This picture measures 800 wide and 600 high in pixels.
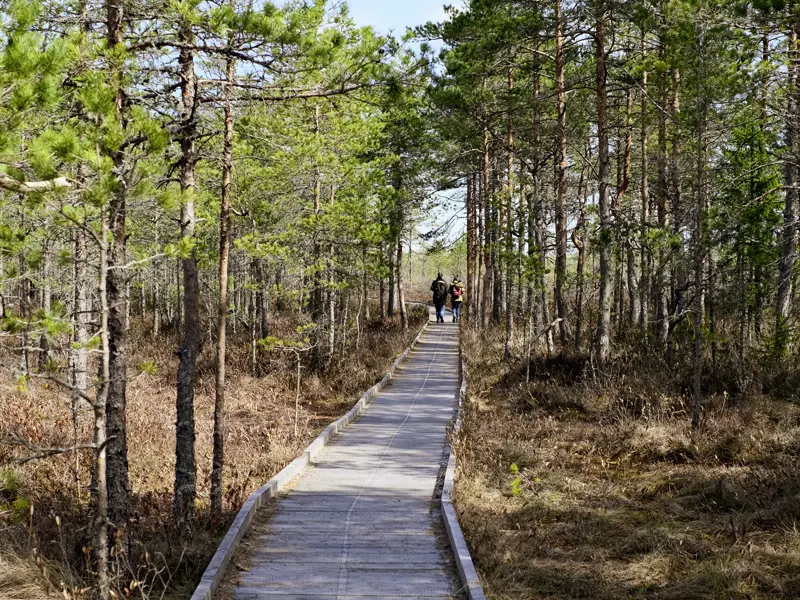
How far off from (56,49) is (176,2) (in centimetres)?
155

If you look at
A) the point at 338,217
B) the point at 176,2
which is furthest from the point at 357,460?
the point at 338,217

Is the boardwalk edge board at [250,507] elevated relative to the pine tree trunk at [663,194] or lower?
lower

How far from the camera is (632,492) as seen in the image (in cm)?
957

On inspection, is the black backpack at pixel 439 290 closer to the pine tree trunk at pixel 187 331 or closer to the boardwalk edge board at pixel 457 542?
the boardwalk edge board at pixel 457 542

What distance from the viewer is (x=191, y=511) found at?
852cm

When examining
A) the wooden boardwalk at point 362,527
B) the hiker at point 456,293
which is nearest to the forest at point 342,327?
the wooden boardwalk at point 362,527

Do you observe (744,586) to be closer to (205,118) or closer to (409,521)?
(409,521)

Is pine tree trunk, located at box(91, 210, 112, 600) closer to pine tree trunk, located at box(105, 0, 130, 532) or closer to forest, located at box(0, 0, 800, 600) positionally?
forest, located at box(0, 0, 800, 600)

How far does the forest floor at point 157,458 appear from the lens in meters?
6.44

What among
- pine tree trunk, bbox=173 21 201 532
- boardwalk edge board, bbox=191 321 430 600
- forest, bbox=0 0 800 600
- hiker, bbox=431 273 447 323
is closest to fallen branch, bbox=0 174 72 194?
forest, bbox=0 0 800 600

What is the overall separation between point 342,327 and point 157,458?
34.6ft

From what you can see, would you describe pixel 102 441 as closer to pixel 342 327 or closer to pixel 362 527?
pixel 362 527

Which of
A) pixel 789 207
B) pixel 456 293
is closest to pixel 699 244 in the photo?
pixel 789 207

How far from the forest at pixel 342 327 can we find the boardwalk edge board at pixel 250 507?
0.31 meters
